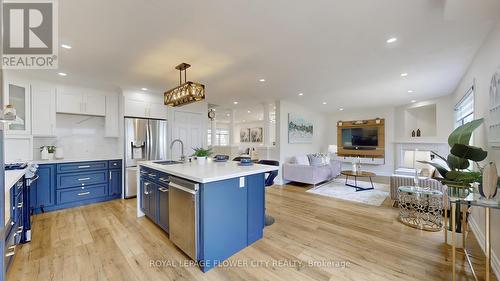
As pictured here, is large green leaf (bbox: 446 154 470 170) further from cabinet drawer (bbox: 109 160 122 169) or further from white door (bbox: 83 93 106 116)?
white door (bbox: 83 93 106 116)

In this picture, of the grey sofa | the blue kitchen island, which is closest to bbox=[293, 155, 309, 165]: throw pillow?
the grey sofa

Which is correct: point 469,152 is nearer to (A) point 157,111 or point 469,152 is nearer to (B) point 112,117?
(A) point 157,111

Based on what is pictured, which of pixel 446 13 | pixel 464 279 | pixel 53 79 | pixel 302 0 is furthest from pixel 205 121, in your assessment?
pixel 464 279

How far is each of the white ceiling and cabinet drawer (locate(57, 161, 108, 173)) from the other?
1605 mm

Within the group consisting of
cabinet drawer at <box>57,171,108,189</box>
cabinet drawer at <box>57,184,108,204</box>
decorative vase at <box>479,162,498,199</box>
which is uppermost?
decorative vase at <box>479,162,498,199</box>

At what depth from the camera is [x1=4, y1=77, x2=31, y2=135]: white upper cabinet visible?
10.8ft

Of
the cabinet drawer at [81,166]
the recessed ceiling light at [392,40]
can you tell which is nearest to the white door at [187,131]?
the cabinet drawer at [81,166]

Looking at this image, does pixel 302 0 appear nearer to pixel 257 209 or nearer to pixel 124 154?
pixel 257 209

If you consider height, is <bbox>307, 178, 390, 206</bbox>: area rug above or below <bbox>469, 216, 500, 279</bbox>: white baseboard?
below

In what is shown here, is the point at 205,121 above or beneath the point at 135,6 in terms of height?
beneath

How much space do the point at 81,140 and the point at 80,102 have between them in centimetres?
85

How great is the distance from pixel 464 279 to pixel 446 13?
2.39m

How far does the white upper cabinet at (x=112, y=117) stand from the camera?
172 inches

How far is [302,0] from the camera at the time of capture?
168 centimetres
